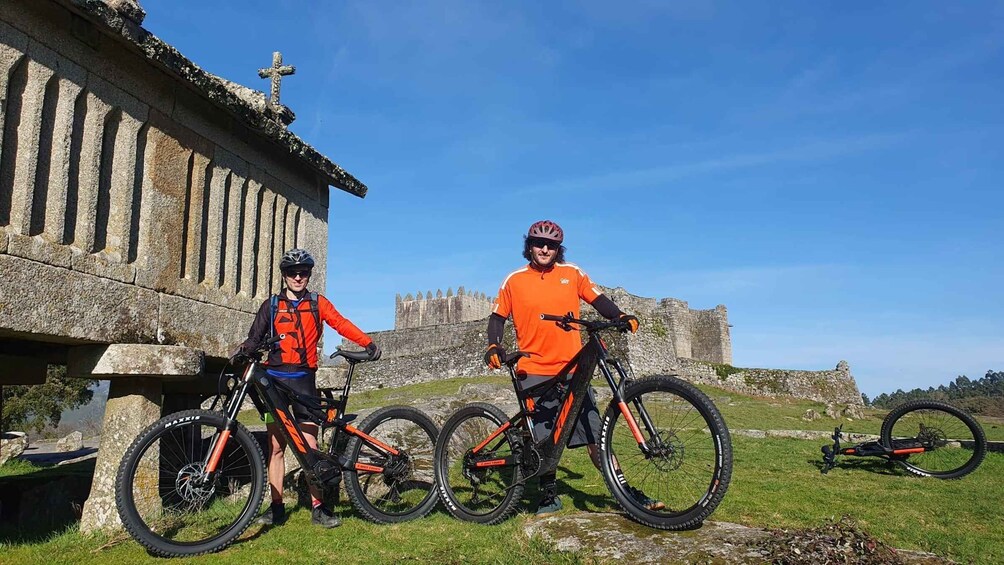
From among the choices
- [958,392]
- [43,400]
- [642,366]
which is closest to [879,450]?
[642,366]

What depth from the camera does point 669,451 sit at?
4410mm

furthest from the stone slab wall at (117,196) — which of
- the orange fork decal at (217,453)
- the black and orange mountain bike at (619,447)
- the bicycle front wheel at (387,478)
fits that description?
the black and orange mountain bike at (619,447)

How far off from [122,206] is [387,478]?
3090mm

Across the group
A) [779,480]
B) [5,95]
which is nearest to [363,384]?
[779,480]

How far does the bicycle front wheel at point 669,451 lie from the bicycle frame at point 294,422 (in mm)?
2157

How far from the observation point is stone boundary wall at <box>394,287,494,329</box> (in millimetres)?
54375

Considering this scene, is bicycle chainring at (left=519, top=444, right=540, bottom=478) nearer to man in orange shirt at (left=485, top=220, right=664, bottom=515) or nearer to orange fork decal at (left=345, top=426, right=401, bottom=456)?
man in orange shirt at (left=485, top=220, right=664, bottom=515)

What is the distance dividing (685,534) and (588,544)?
0.55 metres

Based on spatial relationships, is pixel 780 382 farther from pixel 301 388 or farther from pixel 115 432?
pixel 115 432

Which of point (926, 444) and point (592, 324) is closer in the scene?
point (592, 324)

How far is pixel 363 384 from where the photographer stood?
37.7 metres

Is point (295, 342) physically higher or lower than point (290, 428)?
higher

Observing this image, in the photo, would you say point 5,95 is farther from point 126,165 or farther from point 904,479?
point 904,479

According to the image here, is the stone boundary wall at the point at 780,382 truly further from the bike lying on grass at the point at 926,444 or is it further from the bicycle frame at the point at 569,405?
the bicycle frame at the point at 569,405
